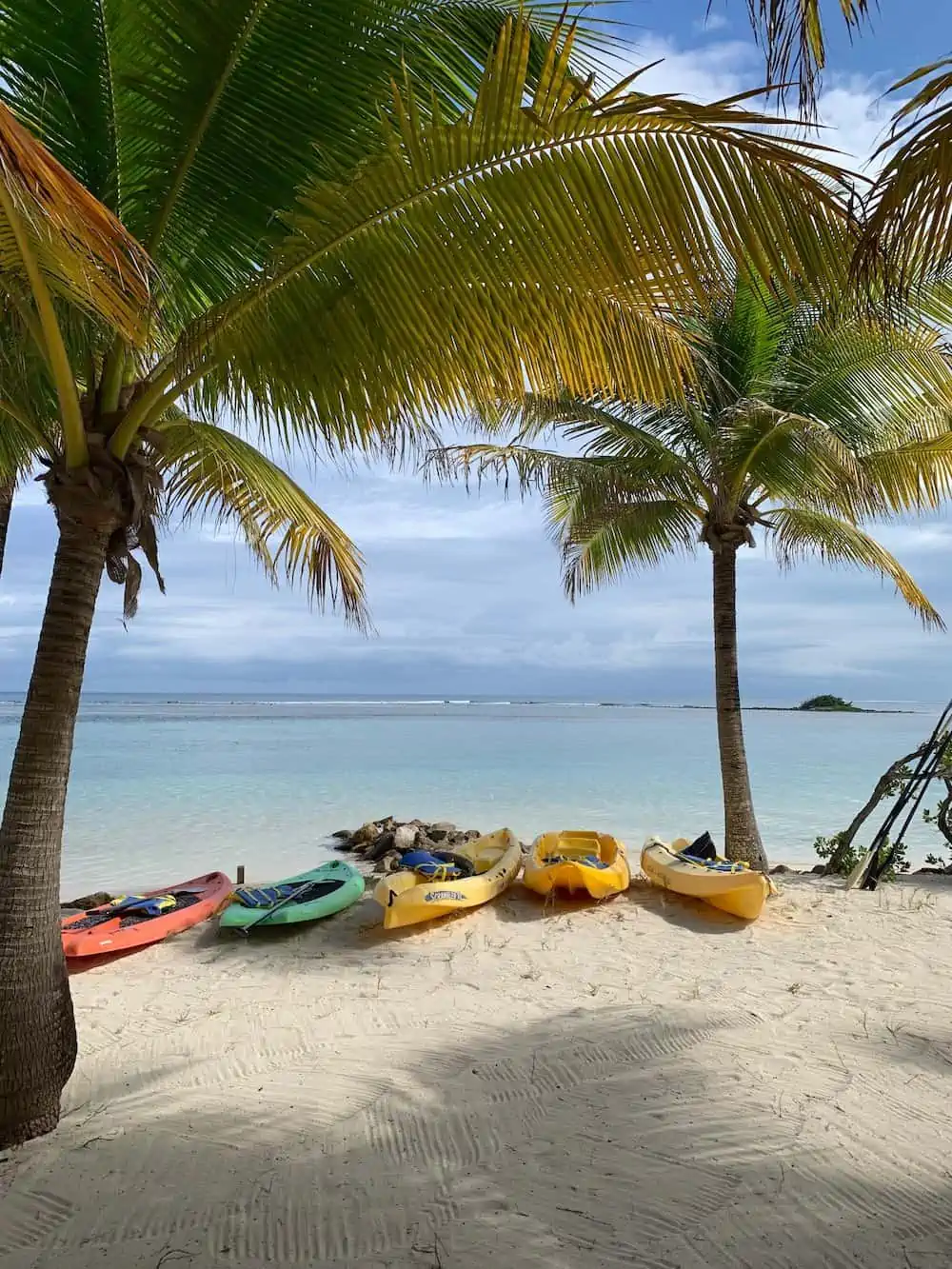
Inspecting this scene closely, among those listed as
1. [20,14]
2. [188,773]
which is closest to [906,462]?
[20,14]

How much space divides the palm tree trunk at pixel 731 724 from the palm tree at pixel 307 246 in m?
5.72

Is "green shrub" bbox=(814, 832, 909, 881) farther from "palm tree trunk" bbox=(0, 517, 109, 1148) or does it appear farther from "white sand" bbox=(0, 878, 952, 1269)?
"palm tree trunk" bbox=(0, 517, 109, 1148)

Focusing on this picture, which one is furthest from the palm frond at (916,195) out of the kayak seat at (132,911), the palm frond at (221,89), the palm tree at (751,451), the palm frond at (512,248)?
the kayak seat at (132,911)

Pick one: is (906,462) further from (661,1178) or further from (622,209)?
(661,1178)

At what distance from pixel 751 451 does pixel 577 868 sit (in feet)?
14.5

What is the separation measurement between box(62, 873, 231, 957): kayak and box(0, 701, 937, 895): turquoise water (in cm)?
323

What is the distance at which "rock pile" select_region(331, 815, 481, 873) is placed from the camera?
1102cm

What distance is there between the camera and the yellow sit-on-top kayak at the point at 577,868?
7371 millimetres

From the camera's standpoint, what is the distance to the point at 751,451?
8.11 metres

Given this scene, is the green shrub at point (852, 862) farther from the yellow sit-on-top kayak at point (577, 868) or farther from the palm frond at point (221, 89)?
the palm frond at point (221, 89)

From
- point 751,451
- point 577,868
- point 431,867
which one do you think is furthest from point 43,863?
point 751,451

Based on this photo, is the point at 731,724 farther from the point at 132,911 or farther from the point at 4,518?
the point at 4,518

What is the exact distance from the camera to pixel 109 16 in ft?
11.3

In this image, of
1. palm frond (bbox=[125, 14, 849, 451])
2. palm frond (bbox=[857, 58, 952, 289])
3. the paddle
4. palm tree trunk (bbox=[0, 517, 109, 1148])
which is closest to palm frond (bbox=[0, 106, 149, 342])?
palm frond (bbox=[125, 14, 849, 451])
